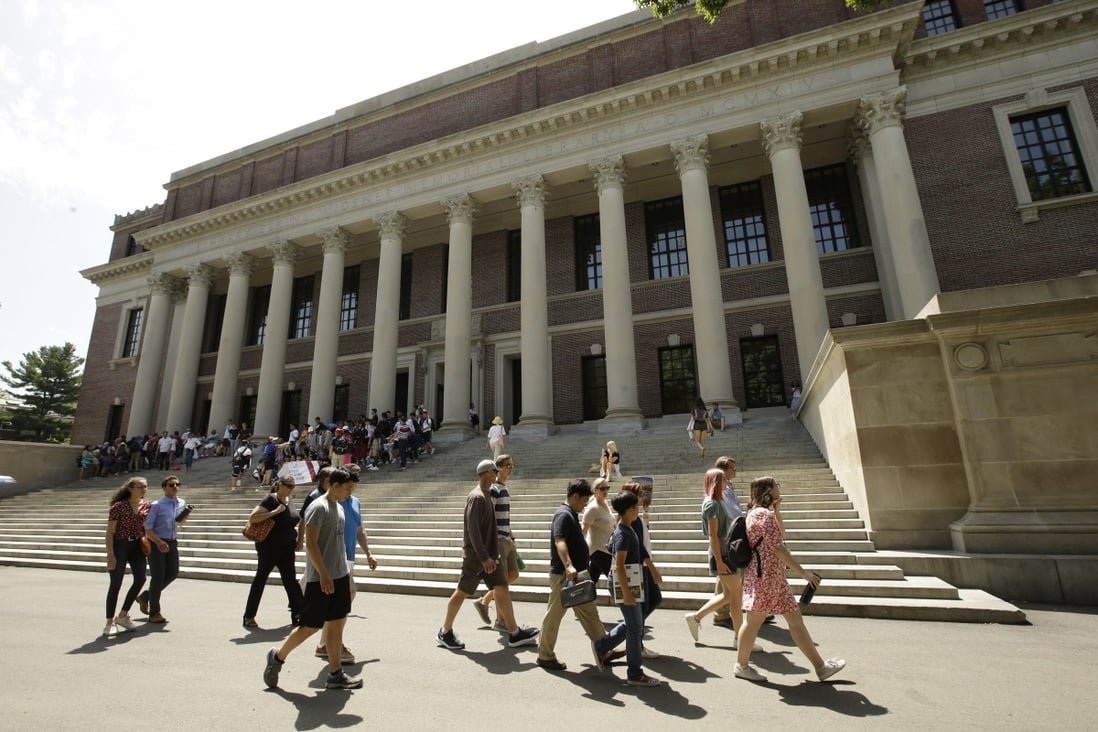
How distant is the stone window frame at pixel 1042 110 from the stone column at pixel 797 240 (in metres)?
6.38

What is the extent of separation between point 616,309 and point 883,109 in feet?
32.7

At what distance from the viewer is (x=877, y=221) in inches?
710

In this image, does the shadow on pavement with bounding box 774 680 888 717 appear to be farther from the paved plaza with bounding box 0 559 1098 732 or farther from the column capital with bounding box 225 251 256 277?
the column capital with bounding box 225 251 256 277

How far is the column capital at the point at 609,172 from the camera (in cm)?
1917

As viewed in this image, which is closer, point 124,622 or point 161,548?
point 124,622

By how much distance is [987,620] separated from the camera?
223 inches

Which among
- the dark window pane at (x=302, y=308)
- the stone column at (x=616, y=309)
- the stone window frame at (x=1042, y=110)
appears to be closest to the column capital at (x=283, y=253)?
the dark window pane at (x=302, y=308)

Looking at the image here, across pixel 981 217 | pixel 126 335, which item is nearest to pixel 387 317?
pixel 981 217

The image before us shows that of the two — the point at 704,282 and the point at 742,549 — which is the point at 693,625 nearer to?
the point at 742,549

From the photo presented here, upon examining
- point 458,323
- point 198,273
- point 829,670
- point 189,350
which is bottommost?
point 829,670

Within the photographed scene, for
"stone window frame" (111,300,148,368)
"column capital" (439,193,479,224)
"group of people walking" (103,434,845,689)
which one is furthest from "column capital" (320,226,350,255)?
"group of people walking" (103,434,845,689)

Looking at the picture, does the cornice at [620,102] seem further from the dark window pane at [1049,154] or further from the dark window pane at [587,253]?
the dark window pane at [1049,154]

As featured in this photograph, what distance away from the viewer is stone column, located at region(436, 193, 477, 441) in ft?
63.4

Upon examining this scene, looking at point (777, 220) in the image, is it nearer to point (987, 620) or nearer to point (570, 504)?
point (987, 620)
